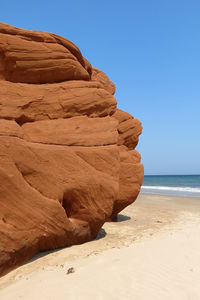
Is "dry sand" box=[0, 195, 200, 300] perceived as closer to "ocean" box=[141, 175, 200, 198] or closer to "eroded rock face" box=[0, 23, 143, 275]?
"eroded rock face" box=[0, 23, 143, 275]

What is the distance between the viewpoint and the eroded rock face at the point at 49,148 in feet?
19.2

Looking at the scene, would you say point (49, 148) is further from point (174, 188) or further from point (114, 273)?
point (174, 188)

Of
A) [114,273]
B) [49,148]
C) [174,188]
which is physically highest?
[49,148]

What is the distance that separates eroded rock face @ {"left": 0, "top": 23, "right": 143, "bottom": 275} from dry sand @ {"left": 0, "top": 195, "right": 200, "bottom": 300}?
21.2 inches

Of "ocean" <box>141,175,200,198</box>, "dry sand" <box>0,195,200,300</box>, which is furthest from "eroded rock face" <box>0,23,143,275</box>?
"ocean" <box>141,175,200,198</box>

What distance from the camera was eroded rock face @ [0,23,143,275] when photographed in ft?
19.2

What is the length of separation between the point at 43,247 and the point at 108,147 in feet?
11.3

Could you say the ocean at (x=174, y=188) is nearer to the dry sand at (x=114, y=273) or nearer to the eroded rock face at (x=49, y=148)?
the dry sand at (x=114, y=273)

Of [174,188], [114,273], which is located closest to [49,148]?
[114,273]

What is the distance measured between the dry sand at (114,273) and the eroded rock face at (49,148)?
54 centimetres

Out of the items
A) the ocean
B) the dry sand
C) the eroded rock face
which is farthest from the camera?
the ocean

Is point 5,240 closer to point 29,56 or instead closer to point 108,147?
point 108,147

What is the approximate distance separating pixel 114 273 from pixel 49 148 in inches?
136

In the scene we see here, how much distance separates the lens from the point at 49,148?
6.77 meters
